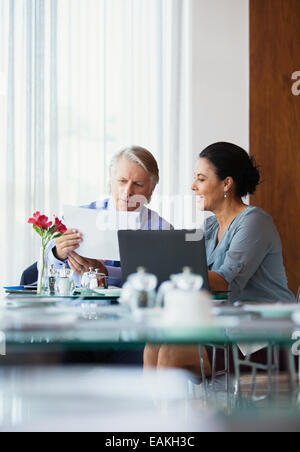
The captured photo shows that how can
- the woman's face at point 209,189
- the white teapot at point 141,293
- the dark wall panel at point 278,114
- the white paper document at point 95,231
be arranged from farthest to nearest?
the dark wall panel at point 278,114
the woman's face at point 209,189
the white paper document at point 95,231
the white teapot at point 141,293

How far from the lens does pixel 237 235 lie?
2.41 metres

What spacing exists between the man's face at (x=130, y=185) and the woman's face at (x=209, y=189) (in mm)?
278

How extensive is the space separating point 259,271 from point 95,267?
2.16 feet

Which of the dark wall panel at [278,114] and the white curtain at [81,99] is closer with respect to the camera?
the dark wall panel at [278,114]

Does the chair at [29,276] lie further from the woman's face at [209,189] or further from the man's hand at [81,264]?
the woman's face at [209,189]

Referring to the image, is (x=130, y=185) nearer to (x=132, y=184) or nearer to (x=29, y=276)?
(x=132, y=184)

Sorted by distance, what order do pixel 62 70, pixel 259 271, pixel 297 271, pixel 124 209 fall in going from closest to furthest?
pixel 259 271 < pixel 124 209 < pixel 297 271 < pixel 62 70

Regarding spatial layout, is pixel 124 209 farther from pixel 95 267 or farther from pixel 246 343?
pixel 246 343

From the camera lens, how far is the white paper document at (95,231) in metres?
2.29

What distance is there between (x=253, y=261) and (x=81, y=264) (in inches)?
26.9

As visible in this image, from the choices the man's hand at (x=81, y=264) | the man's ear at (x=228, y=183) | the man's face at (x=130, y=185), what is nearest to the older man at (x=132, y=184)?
the man's face at (x=130, y=185)

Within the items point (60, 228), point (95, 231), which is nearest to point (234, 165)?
point (95, 231)
